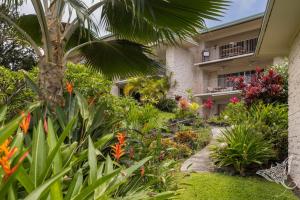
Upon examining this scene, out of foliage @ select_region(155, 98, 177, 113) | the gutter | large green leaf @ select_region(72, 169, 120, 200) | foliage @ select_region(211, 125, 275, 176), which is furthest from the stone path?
foliage @ select_region(155, 98, 177, 113)

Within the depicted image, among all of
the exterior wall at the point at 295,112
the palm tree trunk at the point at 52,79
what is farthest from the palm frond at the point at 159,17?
the exterior wall at the point at 295,112

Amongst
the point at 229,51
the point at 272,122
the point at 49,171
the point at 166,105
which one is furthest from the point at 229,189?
the point at 229,51

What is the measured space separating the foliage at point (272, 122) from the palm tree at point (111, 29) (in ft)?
12.7

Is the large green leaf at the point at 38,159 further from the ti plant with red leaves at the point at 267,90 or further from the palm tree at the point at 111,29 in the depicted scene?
the ti plant with red leaves at the point at 267,90

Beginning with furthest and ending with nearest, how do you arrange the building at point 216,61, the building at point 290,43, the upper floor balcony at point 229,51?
1. the upper floor balcony at point 229,51
2. the building at point 216,61
3. the building at point 290,43

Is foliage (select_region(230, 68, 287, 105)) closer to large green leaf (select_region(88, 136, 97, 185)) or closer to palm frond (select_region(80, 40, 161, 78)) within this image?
palm frond (select_region(80, 40, 161, 78))

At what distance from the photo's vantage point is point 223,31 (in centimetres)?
2302

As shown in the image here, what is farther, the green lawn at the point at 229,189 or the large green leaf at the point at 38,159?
the green lawn at the point at 229,189

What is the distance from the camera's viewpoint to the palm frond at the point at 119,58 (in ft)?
18.4

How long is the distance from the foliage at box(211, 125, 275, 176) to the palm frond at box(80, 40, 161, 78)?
A: 9.42ft

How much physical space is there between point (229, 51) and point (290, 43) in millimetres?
17339

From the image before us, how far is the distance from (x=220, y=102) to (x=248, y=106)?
14449 mm

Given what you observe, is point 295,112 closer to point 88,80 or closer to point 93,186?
point 93,186

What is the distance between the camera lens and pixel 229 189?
20.0 feet
